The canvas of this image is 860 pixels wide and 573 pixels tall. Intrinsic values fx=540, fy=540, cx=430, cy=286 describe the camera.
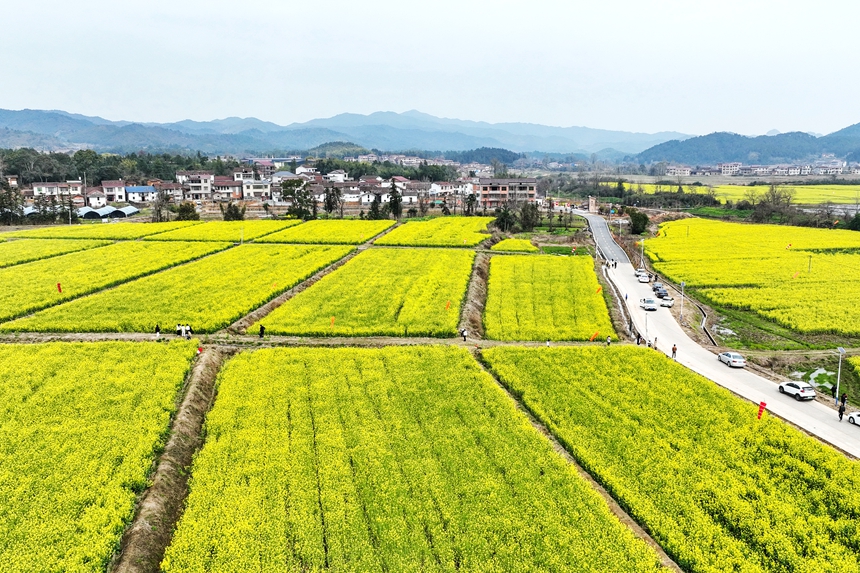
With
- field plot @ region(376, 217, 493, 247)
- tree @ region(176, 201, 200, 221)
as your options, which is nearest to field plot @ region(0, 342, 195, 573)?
field plot @ region(376, 217, 493, 247)

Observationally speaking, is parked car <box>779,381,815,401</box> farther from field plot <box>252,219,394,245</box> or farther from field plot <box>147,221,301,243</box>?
field plot <box>147,221,301,243</box>

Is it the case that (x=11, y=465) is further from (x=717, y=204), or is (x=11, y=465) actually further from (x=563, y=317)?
(x=717, y=204)

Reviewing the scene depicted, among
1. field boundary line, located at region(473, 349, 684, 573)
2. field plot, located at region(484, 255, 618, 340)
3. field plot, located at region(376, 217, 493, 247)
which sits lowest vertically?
field boundary line, located at region(473, 349, 684, 573)

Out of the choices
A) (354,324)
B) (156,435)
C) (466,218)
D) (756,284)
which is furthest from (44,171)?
(756,284)

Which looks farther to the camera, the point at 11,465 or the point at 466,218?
the point at 466,218

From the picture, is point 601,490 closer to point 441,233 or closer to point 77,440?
point 77,440

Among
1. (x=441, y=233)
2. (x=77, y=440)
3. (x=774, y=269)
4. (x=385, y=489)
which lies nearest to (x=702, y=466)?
(x=385, y=489)
